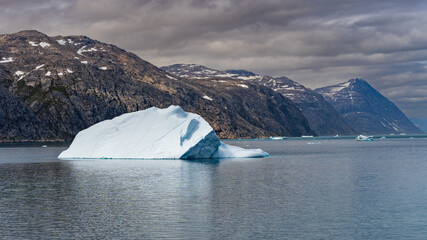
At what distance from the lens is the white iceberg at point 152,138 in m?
77.5

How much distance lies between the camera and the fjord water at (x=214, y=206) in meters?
27.4

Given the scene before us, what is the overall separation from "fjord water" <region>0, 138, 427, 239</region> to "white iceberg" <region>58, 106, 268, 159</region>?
18.3 meters

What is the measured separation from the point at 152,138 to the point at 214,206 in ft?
146

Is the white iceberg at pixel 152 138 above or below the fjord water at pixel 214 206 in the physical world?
above

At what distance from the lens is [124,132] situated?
269 ft

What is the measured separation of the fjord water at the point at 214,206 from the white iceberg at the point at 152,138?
1835 cm

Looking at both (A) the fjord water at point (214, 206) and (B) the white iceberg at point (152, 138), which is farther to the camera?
(B) the white iceberg at point (152, 138)

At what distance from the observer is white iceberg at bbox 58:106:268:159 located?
77500 millimetres

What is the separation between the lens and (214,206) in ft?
116

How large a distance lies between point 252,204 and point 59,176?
30.0m

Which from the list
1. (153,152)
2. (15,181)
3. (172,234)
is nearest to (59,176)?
(15,181)

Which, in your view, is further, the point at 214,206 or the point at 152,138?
the point at 152,138

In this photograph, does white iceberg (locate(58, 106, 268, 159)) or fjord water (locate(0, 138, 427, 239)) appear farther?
white iceberg (locate(58, 106, 268, 159))

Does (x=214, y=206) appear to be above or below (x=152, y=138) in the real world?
below
